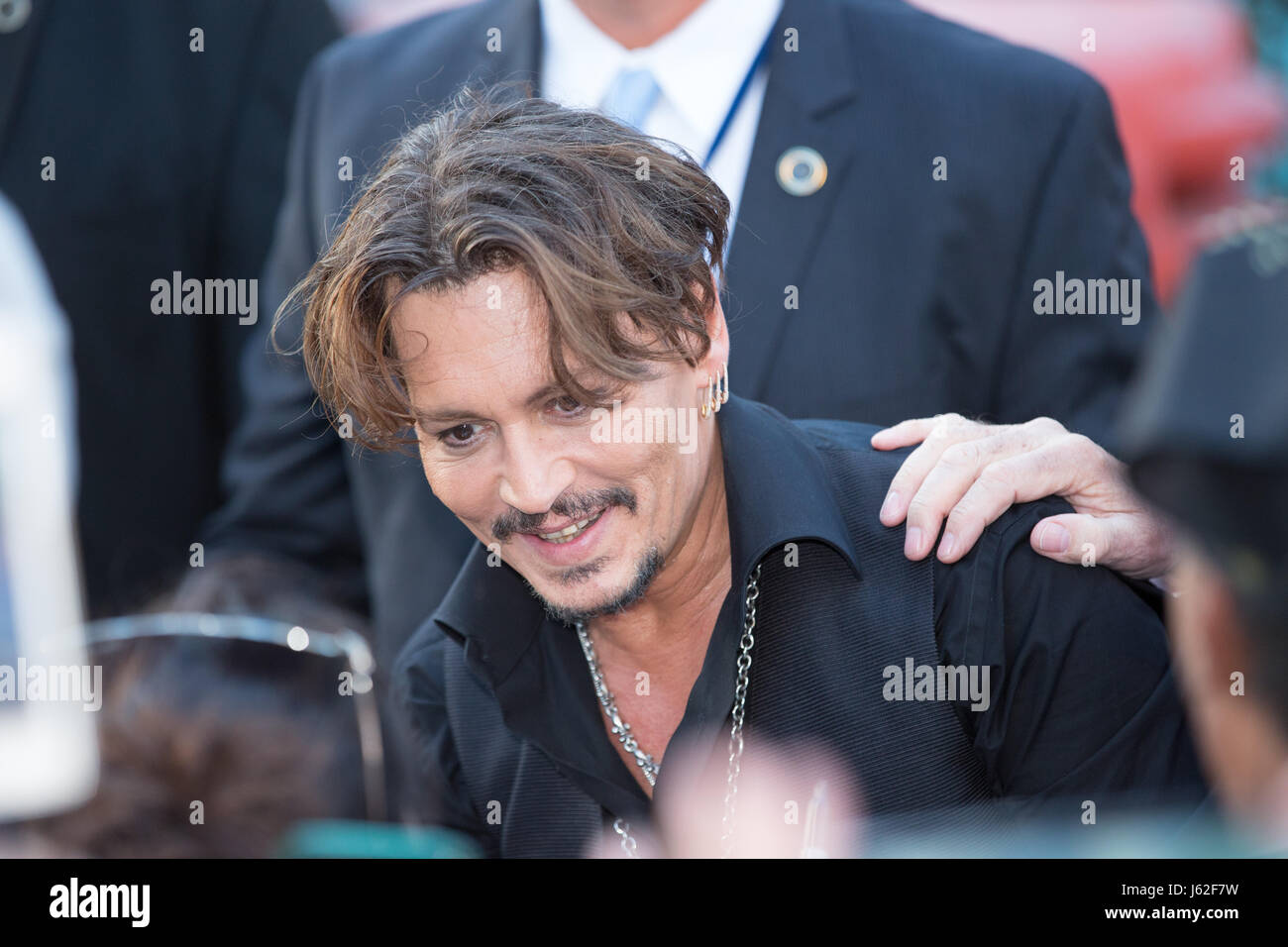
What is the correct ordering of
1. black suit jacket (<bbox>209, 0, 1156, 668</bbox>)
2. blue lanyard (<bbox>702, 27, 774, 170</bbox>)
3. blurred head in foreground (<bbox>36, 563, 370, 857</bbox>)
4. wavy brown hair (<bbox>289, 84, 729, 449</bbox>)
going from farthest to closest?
blue lanyard (<bbox>702, 27, 774, 170</bbox>) → black suit jacket (<bbox>209, 0, 1156, 668</bbox>) → wavy brown hair (<bbox>289, 84, 729, 449</bbox>) → blurred head in foreground (<bbox>36, 563, 370, 857</bbox>)

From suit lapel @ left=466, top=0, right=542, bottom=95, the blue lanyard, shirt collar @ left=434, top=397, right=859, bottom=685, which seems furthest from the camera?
suit lapel @ left=466, top=0, right=542, bottom=95

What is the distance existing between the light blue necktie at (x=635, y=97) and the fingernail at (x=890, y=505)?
70 cm

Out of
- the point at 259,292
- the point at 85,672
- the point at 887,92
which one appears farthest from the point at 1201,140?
the point at 85,672

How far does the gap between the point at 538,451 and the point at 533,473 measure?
3cm

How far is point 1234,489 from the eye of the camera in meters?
1.18

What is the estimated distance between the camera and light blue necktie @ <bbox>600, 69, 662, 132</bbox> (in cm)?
203

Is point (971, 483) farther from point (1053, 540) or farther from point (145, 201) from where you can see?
point (145, 201)

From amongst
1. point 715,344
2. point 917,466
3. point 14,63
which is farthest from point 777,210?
point 14,63

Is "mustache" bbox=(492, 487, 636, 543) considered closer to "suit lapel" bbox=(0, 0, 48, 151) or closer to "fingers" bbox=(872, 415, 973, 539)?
"fingers" bbox=(872, 415, 973, 539)

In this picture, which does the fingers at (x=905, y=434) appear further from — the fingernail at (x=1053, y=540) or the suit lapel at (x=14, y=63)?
the suit lapel at (x=14, y=63)

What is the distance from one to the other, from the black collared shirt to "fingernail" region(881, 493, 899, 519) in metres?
0.03

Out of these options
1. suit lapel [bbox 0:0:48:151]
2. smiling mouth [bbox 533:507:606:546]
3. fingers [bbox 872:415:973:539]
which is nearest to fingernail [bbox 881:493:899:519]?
fingers [bbox 872:415:973:539]

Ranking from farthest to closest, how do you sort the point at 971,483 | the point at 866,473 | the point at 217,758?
the point at 866,473, the point at 971,483, the point at 217,758

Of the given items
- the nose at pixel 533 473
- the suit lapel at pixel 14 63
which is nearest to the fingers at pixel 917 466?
the nose at pixel 533 473
